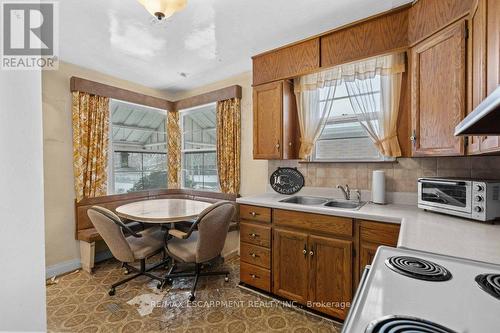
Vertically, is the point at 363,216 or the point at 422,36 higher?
the point at 422,36

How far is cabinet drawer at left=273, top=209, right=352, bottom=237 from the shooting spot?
1801 millimetres

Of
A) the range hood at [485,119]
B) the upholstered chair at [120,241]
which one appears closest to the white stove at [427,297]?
the range hood at [485,119]

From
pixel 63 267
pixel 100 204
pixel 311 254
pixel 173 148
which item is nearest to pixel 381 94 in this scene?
pixel 311 254

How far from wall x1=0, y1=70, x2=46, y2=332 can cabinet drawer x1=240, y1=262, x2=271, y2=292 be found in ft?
5.98

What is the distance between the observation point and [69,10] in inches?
73.3

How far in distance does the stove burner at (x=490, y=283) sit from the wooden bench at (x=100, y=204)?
8.30 ft

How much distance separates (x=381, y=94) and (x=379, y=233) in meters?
1.25

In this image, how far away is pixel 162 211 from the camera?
2541 millimetres

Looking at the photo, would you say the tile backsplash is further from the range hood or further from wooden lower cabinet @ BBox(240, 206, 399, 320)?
the range hood

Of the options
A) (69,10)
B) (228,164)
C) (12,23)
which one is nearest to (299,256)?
(228,164)

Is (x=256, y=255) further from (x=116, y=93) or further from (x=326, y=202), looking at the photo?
(x=116, y=93)

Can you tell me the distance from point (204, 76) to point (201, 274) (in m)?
2.61

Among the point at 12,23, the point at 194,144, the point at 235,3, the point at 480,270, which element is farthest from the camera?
the point at 194,144

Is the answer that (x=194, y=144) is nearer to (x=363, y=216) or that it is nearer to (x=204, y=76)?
(x=204, y=76)
